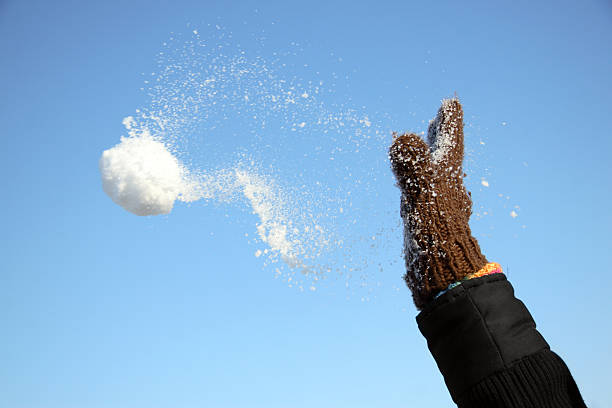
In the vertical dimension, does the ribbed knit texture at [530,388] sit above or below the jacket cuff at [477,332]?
below

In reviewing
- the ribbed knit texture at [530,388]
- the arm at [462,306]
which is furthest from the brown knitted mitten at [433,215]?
the ribbed knit texture at [530,388]

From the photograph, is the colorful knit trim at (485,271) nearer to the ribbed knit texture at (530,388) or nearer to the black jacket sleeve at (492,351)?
the black jacket sleeve at (492,351)

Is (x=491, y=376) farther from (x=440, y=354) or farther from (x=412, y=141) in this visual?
(x=412, y=141)

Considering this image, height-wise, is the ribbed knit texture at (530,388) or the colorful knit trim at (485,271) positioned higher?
the colorful knit trim at (485,271)

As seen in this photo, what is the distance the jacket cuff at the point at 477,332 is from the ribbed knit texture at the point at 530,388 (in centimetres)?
2

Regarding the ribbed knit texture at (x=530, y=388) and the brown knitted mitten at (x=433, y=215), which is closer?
the ribbed knit texture at (x=530, y=388)

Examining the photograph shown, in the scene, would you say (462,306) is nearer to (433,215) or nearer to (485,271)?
(485,271)

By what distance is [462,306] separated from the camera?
188 cm

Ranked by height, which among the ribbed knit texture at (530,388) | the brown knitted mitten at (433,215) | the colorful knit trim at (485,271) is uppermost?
the brown knitted mitten at (433,215)

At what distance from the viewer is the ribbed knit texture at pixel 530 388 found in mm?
1713

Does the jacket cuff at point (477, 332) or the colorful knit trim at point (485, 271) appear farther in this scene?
the colorful knit trim at point (485, 271)

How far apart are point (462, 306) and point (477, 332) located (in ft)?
0.33

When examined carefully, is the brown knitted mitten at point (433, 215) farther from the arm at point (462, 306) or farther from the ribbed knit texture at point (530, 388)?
the ribbed knit texture at point (530, 388)

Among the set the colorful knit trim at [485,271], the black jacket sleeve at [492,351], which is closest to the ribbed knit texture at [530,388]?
the black jacket sleeve at [492,351]
